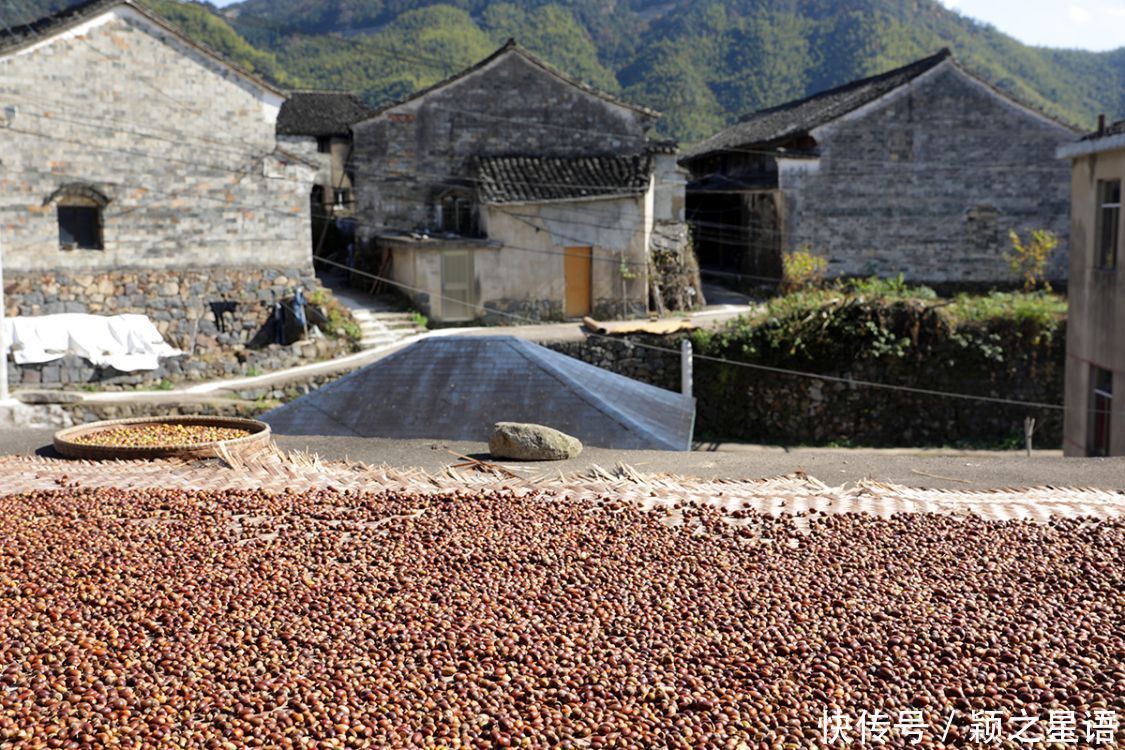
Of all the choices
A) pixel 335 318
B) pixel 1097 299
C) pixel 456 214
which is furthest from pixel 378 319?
pixel 1097 299

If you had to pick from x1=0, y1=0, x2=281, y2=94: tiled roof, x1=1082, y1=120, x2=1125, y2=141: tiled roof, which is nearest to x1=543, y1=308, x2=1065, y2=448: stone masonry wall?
x1=1082, y1=120, x2=1125, y2=141: tiled roof

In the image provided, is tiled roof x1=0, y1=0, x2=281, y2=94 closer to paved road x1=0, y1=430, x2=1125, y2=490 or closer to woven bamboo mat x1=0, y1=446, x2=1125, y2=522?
paved road x1=0, y1=430, x2=1125, y2=490

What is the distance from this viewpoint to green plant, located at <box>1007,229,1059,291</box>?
23406 millimetres

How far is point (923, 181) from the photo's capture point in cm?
2441

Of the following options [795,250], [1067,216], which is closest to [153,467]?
[795,250]

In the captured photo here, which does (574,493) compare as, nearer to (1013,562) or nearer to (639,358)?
(1013,562)

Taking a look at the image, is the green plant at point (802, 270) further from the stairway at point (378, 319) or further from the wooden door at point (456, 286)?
the stairway at point (378, 319)

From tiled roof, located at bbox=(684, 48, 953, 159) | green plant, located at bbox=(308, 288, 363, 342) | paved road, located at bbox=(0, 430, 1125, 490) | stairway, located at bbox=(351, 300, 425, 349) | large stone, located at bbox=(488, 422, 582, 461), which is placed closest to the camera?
paved road, located at bbox=(0, 430, 1125, 490)

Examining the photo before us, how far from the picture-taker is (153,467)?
831cm

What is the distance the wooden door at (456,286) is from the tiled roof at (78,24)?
4.58 m

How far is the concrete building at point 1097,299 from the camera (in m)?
12.4

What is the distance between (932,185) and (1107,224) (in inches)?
470

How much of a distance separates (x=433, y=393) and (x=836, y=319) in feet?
31.4

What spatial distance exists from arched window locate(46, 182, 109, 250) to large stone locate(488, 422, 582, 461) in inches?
495
